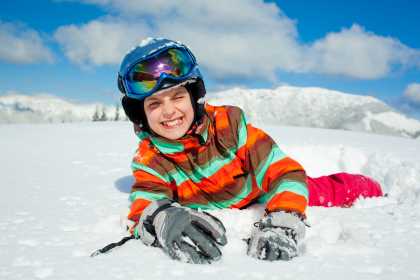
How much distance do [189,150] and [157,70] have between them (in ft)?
1.87

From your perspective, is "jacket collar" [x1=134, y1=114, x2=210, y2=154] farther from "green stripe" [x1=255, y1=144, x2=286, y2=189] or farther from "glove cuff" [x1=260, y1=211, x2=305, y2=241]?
"glove cuff" [x1=260, y1=211, x2=305, y2=241]

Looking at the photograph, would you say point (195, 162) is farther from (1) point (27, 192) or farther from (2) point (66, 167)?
(2) point (66, 167)

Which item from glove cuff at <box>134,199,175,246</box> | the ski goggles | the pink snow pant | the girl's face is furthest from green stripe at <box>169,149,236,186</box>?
the pink snow pant

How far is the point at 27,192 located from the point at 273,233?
2112 mm

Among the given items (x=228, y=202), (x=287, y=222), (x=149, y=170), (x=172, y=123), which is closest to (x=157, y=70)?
(x=172, y=123)

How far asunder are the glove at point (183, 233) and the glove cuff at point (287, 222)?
0.25 m

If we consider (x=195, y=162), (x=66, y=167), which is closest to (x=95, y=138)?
(x=66, y=167)

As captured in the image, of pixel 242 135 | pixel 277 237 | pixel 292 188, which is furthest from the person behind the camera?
pixel 242 135

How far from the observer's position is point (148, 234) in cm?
196

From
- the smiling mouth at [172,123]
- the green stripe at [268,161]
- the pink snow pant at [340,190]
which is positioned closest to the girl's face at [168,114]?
the smiling mouth at [172,123]

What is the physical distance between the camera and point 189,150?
98.6 inches

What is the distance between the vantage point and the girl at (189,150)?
2.25 metres

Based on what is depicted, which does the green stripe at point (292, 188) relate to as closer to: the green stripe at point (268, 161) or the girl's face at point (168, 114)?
the green stripe at point (268, 161)

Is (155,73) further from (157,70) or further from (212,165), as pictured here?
(212,165)
